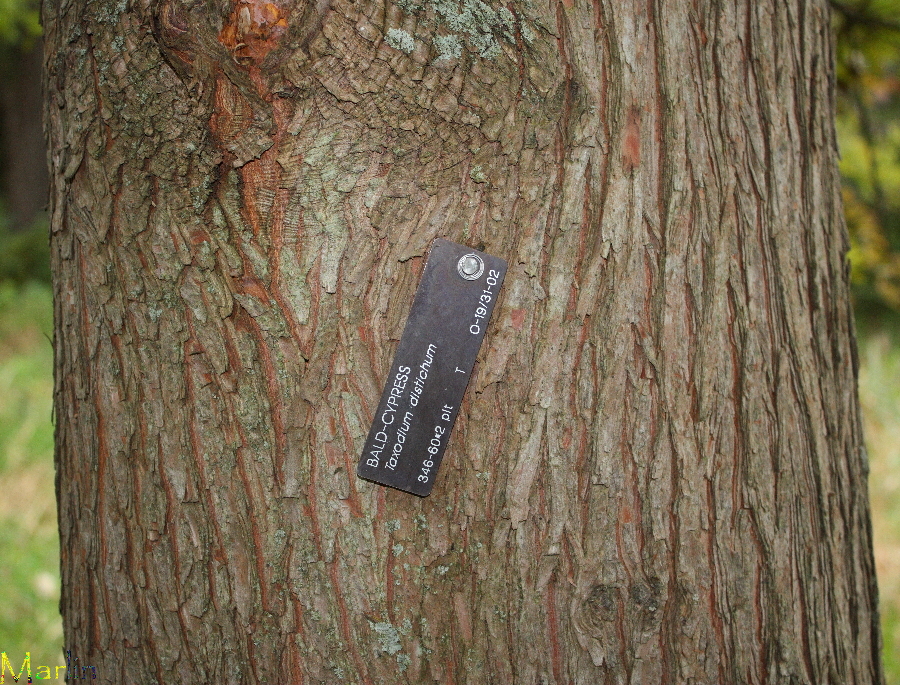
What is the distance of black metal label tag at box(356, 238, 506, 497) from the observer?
1.15 meters

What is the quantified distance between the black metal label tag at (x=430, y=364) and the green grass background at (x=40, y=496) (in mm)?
880

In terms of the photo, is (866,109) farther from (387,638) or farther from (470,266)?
(387,638)

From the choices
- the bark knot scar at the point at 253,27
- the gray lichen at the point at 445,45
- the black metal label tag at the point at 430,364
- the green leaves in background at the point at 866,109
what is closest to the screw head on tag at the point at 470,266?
the black metal label tag at the point at 430,364

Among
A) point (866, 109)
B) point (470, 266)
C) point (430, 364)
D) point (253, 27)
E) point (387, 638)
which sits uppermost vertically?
point (866, 109)

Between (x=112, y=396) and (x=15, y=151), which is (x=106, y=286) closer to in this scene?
(x=112, y=396)

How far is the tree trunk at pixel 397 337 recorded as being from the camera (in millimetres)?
1119

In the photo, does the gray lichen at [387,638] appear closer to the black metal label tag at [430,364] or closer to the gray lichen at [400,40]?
the black metal label tag at [430,364]

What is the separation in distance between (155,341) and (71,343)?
0.22 meters

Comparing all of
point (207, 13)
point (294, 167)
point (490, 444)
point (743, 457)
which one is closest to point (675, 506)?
point (743, 457)

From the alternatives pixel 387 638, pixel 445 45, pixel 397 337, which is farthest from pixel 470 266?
pixel 387 638

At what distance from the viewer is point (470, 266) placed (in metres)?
1.15

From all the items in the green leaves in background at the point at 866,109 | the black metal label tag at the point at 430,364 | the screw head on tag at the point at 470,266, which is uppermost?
the green leaves in background at the point at 866,109

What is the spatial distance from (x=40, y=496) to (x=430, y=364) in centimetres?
301

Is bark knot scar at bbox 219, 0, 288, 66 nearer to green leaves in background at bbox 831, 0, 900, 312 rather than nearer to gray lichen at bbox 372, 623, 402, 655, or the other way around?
gray lichen at bbox 372, 623, 402, 655
